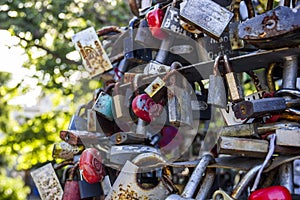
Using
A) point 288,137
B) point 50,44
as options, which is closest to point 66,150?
point 288,137

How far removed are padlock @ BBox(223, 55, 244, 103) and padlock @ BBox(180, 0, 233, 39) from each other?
5 cm

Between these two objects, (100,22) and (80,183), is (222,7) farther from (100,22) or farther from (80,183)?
(100,22)

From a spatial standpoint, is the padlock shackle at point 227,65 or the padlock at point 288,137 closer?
the padlock at point 288,137

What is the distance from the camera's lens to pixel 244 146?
26.0 inches

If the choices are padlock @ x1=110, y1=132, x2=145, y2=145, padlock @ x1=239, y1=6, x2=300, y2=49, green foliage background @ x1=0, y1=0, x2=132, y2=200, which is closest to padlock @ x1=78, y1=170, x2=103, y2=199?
padlock @ x1=110, y1=132, x2=145, y2=145

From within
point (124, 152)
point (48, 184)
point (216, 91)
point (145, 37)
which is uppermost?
point (145, 37)

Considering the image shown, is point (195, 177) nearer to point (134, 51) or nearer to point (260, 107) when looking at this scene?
point (260, 107)

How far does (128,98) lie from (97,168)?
0.15 m

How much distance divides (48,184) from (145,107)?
0.33 meters

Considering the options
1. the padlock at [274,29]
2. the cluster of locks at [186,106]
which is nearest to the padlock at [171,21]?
the cluster of locks at [186,106]

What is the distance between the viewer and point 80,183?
95 centimetres

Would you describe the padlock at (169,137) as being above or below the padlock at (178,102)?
below

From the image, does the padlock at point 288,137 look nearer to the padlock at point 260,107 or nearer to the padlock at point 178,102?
the padlock at point 260,107

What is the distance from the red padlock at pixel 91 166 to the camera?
2.80 feet
